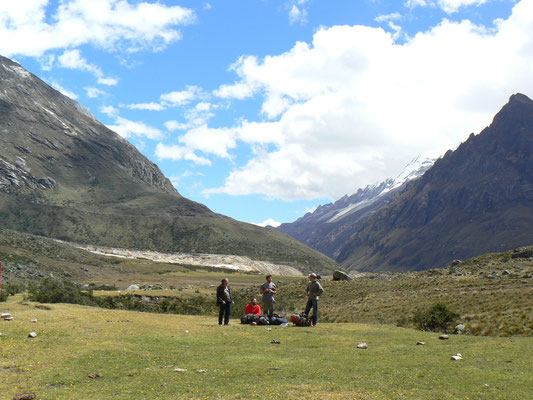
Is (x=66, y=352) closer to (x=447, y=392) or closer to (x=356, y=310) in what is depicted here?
(x=447, y=392)

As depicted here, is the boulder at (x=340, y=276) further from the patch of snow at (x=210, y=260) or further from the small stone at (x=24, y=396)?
the patch of snow at (x=210, y=260)

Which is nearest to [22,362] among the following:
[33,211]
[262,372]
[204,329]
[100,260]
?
[262,372]

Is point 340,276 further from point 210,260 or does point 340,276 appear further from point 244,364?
point 210,260

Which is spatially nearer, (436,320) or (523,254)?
(436,320)

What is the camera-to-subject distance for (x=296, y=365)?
551 inches

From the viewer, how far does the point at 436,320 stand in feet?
81.8

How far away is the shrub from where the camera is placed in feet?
81.7

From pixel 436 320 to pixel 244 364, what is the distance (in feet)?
48.8

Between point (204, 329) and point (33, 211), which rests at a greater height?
point (33, 211)

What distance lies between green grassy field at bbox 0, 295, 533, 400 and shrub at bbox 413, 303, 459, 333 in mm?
4327

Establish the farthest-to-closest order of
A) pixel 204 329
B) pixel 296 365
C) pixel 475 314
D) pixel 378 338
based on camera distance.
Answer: pixel 475 314 < pixel 204 329 < pixel 378 338 < pixel 296 365

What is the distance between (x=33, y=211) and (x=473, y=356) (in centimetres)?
20826

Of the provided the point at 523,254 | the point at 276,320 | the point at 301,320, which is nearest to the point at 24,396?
the point at 301,320

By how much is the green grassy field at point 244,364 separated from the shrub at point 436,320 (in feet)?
14.2
